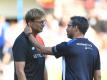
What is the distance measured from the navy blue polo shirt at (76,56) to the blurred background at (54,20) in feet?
25.5

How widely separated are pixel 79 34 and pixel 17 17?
8.40 m

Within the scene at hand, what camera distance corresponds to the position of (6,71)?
14.2 m


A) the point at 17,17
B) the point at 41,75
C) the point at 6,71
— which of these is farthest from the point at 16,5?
the point at 41,75

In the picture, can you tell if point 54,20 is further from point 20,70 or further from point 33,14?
point 20,70

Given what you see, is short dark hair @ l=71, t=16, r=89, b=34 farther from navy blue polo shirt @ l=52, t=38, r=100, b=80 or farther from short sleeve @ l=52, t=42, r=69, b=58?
short sleeve @ l=52, t=42, r=69, b=58

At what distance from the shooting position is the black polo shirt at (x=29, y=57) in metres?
6.54

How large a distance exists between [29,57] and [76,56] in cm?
63

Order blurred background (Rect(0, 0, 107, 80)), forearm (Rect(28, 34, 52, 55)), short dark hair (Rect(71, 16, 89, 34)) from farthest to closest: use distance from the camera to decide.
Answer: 1. blurred background (Rect(0, 0, 107, 80))
2. forearm (Rect(28, 34, 52, 55))
3. short dark hair (Rect(71, 16, 89, 34))

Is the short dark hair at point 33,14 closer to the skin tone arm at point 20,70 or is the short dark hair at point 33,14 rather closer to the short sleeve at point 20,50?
the short sleeve at point 20,50

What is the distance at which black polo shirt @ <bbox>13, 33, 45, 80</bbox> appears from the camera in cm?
654

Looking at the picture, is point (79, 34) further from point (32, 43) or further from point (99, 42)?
point (99, 42)

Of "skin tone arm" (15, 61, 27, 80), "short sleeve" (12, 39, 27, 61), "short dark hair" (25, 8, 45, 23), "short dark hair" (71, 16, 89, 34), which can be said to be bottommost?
"skin tone arm" (15, 61, 27, 80)

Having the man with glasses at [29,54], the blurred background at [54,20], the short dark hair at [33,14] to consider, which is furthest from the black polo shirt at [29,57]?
the blurred background at [54,20]

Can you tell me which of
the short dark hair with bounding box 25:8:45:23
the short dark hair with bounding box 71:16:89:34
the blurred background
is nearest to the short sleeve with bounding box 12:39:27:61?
the short dark hair with bounding box 25:8:45:23
